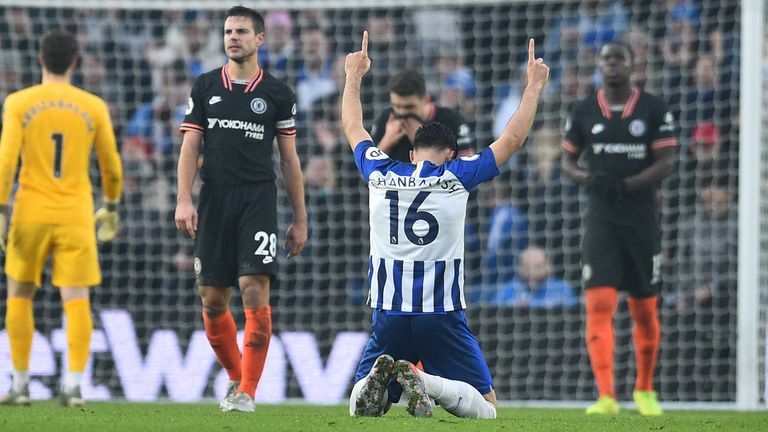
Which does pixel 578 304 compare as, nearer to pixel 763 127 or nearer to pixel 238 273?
pixel 763 127

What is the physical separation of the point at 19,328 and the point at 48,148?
3.14 ft

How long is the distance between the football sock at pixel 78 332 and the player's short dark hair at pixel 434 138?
2175 mm

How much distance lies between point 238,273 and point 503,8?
5358mm

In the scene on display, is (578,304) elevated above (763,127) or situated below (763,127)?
below

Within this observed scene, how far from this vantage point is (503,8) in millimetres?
11055

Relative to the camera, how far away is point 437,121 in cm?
738

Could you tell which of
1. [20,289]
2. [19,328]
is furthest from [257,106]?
[19,328]

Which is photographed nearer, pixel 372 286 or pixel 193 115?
pixel 372 286

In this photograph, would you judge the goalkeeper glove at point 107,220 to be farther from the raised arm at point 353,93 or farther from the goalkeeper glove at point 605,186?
the goalkeeper glove at point 605,186

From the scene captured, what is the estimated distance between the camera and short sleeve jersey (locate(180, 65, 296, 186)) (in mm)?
6438

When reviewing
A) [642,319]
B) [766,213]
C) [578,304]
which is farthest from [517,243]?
[642,319]

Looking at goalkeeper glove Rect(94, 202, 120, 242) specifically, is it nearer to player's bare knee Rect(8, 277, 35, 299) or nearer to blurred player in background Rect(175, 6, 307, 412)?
player's bare knee Rect(8, 277, 35, 299)

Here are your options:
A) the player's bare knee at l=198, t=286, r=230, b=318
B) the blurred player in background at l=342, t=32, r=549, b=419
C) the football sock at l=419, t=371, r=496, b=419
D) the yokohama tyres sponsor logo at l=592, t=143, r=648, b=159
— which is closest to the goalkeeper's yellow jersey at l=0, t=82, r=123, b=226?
the player's bare knee at l=198, t=286, r=230, b=318

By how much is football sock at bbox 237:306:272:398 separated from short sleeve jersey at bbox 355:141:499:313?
1.00 m
